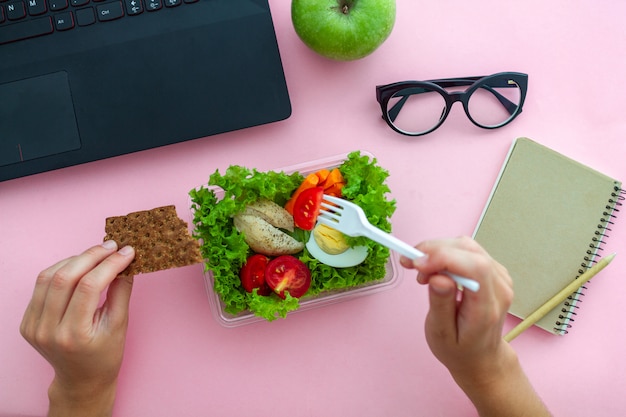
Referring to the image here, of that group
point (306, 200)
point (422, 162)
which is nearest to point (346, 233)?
point (306, 200)

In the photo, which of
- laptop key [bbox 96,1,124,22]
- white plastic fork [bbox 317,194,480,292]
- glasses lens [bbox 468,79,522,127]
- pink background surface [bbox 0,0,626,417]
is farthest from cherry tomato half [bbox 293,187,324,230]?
laptop key [bbox 96,1,124,22]

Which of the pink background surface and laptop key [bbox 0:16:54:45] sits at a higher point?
laptop key [bbox 0:16:54:45]

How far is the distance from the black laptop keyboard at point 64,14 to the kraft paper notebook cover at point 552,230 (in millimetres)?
758

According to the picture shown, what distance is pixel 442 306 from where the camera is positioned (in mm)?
772

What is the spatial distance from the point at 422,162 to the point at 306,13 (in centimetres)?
37

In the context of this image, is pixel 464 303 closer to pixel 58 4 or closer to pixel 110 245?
pixel 110 245

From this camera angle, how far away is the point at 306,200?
3.34 feet

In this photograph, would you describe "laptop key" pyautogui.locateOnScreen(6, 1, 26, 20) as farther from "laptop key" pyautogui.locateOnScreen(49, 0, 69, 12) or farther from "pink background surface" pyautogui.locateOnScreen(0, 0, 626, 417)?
"pink background surface" pyautogui.locateOnScreen(0, 0, 626, 417)

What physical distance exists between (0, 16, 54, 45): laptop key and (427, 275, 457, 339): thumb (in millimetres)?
848

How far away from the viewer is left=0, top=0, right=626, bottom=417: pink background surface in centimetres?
114

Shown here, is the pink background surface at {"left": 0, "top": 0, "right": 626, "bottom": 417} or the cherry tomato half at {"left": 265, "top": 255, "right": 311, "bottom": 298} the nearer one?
the cherry tomato half at {"left": 265, "top": 255, "right": 311, "bottom": 298}

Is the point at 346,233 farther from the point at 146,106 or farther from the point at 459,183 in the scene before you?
the point at 146,106

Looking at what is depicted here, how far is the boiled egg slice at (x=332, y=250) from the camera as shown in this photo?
101cm

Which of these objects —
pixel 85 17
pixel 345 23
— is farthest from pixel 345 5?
pixel 85 17
